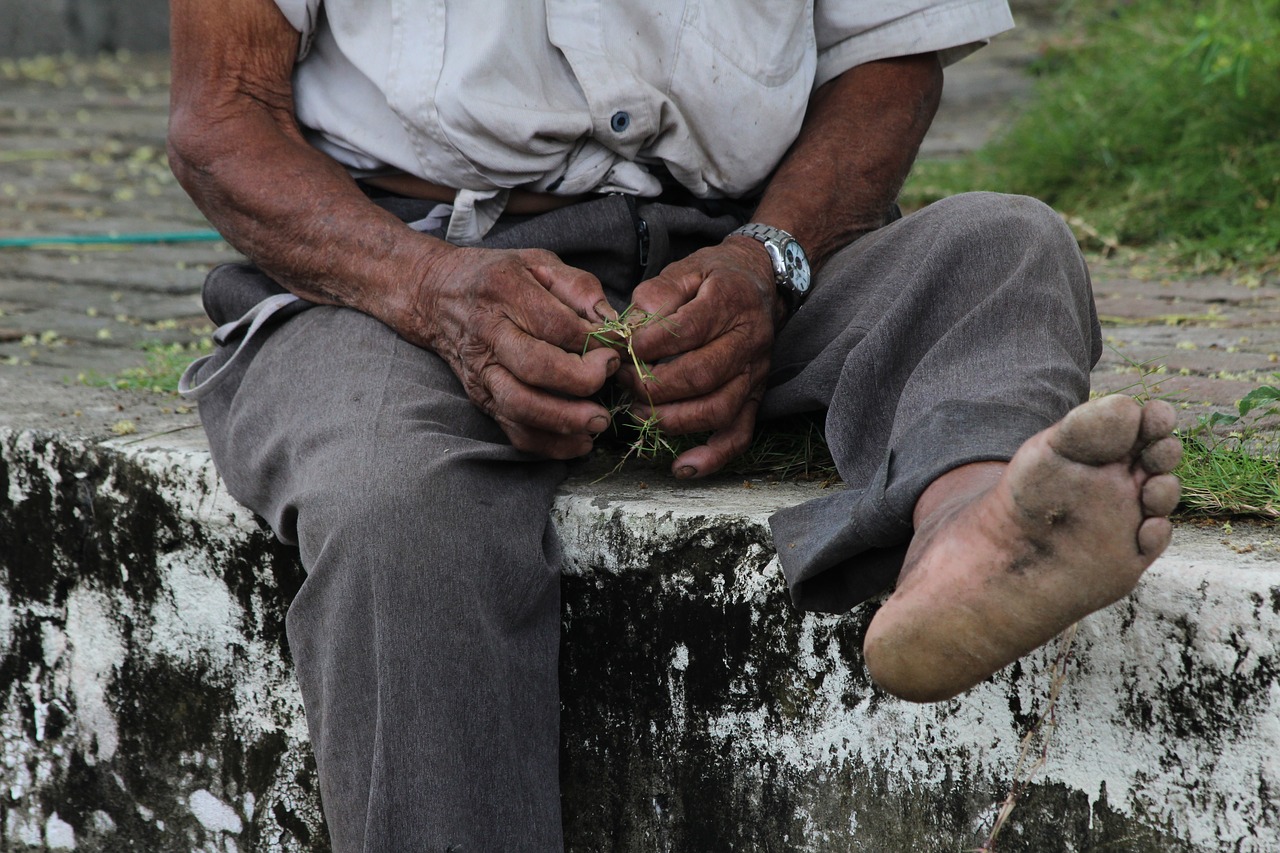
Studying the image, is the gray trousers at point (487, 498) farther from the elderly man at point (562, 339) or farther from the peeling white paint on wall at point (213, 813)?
the peeling white paint on wall at point (213, 813)

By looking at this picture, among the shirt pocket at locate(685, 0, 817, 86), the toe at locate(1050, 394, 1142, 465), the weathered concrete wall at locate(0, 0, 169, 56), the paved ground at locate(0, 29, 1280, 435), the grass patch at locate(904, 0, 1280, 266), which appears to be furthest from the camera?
the weathered concrete wall at locate(0, 0, 169, 56)

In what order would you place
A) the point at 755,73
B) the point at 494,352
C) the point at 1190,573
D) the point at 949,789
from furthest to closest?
1. the point at 755,73
2. the point at 494,352
3. the point at 949,789
4. the point at 1190,573

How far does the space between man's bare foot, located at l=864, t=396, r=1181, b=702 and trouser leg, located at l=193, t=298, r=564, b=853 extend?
46 cm

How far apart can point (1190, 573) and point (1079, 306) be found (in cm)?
37

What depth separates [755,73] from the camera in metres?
1.91

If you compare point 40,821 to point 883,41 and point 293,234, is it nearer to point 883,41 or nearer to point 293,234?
point 293,234

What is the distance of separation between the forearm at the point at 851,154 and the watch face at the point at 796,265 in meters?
0.07

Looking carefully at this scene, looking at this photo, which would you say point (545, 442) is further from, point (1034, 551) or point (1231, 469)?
point (1231, 469)

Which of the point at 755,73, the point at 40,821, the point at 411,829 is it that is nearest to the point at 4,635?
the point at 40,821

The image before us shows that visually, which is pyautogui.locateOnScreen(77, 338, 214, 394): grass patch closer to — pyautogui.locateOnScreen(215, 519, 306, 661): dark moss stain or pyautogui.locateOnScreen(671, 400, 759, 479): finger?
pyautogui.locateOnScreen(215, 519, 306, 661): dark moss stain

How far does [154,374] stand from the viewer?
2.57 m

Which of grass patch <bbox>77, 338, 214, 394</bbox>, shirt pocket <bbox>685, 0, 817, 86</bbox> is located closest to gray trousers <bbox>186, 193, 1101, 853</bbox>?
shirt pocket <bbox>685, 0, 817, 86</bbox>

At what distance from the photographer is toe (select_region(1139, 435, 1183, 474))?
1100mm

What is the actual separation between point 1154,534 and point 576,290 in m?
0.78
